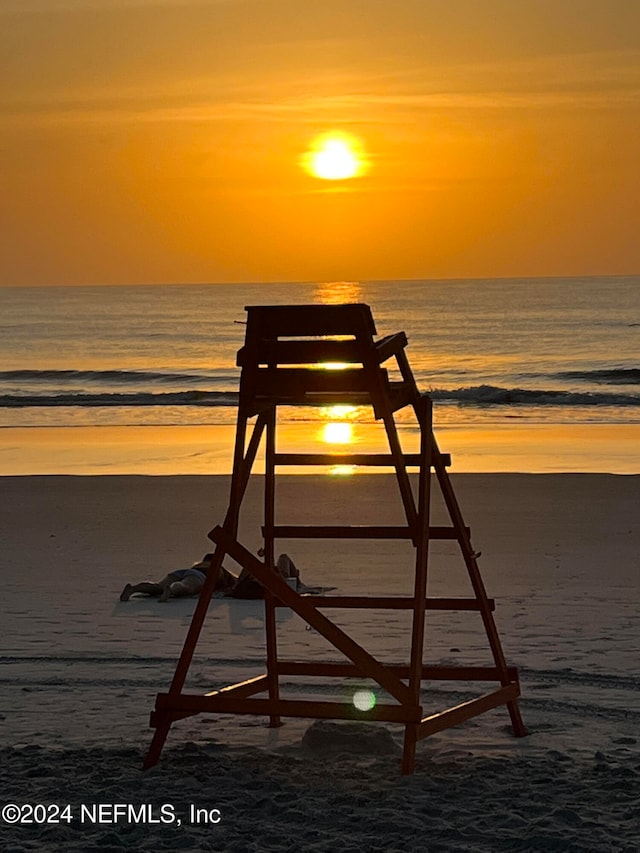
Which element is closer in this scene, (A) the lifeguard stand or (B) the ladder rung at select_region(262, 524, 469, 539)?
(A) the lifeguard stand

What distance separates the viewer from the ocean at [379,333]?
34594 millimetres

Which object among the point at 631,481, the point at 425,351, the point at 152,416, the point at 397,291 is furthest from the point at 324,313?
the point at 397,291

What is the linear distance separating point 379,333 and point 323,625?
198ft

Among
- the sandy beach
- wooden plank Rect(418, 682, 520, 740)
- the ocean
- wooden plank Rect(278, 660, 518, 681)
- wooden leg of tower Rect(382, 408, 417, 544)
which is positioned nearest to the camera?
the sandy beach

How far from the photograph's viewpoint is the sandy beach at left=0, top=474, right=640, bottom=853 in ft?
17.2

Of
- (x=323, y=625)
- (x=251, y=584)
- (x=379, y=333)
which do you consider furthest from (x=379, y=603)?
(x=379, y=333)

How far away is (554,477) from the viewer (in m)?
18.4

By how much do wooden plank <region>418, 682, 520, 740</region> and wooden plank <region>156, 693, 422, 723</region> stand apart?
146 millimetres

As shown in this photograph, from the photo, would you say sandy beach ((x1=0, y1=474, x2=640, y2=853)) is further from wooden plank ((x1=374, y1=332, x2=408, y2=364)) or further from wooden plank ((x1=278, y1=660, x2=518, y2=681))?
wooden plank ((x1=374, y1=332, x2=408, y2=364))

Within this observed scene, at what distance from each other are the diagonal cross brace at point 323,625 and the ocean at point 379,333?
1.05 meters

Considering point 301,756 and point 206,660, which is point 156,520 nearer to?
point 206,660

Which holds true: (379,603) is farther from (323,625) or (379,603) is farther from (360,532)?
(323,625)

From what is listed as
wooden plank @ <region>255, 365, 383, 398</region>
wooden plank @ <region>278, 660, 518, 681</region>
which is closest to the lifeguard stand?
wooden plank @ <region>255, 365, 383, 398</region>

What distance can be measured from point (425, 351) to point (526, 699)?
5294 centimetres
